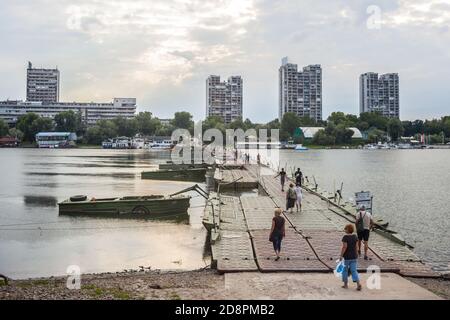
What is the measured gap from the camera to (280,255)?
17.8 metres

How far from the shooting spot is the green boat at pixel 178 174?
68.4 meters

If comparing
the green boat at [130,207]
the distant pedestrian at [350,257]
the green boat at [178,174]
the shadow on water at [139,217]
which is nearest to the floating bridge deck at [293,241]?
the distant pedestrian at [350,257]

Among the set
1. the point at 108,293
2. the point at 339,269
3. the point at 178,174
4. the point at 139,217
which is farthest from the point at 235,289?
the point at 178,174

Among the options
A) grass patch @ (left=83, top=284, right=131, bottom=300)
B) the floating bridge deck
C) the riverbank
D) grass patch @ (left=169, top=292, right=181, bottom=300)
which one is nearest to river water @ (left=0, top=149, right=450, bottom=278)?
the floating bridge deck

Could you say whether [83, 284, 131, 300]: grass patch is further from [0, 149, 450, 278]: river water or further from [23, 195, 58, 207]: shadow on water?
[23, 195, 58, 207]: shadow on water

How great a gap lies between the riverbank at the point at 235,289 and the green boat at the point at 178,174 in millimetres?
51860

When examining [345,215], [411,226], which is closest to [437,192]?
[411,226]

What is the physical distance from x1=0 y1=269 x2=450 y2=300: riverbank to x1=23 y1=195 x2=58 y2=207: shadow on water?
28208 millimetres

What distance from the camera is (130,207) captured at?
36094mm
